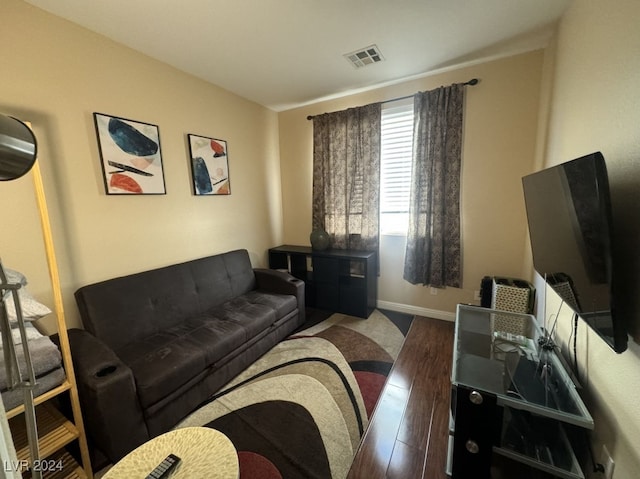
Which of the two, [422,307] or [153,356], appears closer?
[153,356]

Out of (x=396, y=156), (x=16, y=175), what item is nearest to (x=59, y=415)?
(x=16, y=175)

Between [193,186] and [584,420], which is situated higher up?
[193,186]

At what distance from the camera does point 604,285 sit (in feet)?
2.81

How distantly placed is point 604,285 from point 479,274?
2020 millimetres

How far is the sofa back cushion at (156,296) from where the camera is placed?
1790 millimetres

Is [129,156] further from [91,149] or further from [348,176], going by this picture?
[348,176]

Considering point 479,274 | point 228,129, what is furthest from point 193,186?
point 479,274

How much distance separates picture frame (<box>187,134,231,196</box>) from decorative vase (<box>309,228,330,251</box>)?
3.76 ft

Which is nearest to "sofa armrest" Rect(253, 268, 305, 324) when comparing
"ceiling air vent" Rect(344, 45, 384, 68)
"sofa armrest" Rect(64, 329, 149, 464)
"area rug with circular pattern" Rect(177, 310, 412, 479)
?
"area rug with circular pattern" Rect(177, 310, 412, 479)

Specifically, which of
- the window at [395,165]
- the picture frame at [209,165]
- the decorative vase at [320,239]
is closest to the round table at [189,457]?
the picture frame at [209,165]

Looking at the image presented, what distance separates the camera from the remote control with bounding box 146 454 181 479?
37.9 inches

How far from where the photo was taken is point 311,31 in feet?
6.36

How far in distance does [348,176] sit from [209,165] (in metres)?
1.57

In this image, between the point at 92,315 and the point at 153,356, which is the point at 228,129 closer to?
the point at 92,315
